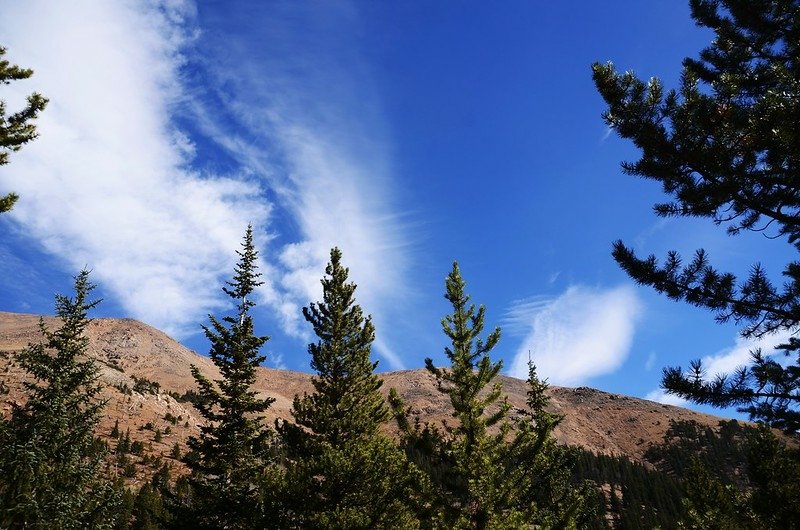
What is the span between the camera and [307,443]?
2152cm

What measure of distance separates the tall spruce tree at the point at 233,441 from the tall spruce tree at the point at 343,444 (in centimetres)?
169

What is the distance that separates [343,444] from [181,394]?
101 metres

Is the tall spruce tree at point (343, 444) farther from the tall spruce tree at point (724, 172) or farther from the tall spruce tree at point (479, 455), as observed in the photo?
the tall spruce tree at point (724, 172)

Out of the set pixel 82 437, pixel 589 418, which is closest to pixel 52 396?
pixel 82 437

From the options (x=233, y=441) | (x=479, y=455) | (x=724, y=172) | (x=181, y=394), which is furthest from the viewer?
(x=181, y=394)

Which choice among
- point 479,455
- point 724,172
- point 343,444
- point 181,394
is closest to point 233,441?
point 343,444

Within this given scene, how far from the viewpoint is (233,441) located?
20.3 meters

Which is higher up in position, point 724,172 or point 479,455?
point 724,172

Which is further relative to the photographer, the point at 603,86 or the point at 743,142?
the point at 603,86

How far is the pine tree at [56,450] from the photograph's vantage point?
43.9ft

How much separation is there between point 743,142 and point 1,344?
14049 cm

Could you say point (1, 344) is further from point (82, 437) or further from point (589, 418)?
point (589, 418)

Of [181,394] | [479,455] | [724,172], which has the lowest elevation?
[479,455]

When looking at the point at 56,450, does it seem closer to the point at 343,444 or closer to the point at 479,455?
the point at 343,444
